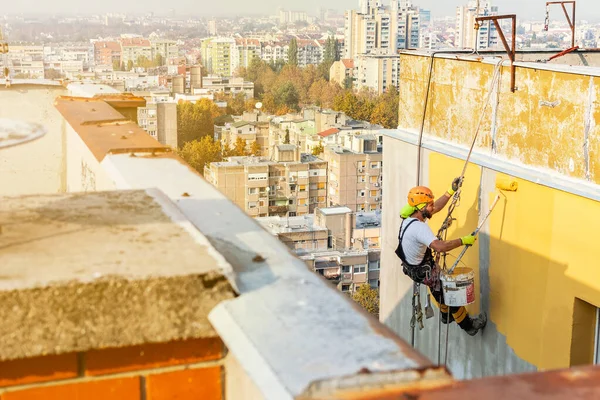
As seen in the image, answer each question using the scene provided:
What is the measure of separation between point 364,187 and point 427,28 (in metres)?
85.8

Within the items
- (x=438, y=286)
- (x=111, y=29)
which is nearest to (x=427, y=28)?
(x=111, y=29)

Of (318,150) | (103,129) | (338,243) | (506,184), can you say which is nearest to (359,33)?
(318,150)

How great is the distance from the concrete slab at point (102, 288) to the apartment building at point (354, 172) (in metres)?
43.3

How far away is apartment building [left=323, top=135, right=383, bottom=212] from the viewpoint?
44.8m

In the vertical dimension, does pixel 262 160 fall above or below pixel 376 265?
above

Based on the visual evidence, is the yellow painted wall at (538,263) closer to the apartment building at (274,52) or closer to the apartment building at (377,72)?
the apartment building at (377,72)

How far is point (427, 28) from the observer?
126750mm

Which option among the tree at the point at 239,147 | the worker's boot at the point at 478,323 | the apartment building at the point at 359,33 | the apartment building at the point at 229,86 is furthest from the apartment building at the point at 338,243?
the apartment building at the point at 359,33

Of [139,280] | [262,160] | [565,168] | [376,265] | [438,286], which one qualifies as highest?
[139,280]

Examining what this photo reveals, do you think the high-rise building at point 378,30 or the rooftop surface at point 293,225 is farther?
the high-rise building at point 378,30

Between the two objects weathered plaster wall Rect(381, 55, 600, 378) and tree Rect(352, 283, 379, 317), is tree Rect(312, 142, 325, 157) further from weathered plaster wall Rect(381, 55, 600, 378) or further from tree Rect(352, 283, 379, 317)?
weathered plaster wall Rect(381, 55, 600, 378)

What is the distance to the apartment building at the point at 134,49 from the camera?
333 feet

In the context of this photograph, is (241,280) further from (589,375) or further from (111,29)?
(111,29)

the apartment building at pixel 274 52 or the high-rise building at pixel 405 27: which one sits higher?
the high-rise building at pixel 405 27
